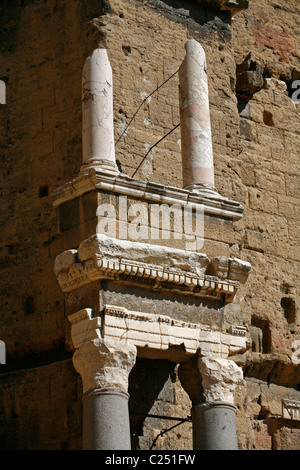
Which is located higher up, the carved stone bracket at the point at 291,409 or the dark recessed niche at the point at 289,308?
the dark recessed niche at the point at 289,308

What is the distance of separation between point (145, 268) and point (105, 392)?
4.55 ft

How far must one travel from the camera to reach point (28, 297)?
15.1 m

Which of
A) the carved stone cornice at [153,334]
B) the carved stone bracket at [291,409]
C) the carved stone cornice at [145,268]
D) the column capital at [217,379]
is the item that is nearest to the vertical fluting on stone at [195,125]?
the carved stone cornice at [145,268]

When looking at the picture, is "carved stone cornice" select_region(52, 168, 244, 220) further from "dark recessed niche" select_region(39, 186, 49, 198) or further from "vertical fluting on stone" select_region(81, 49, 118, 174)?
"dark recessed niche" select_region(39, 186, 49, 198)

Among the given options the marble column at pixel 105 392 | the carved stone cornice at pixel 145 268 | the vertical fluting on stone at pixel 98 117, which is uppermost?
the vertical fluting on stone at pixel 98 117

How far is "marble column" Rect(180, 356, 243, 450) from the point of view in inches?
505

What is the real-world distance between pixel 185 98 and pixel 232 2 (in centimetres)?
329

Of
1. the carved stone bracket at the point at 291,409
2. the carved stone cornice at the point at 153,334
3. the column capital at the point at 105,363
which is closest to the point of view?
the column capital at the point at 105,363

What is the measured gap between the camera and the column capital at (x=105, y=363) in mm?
12320

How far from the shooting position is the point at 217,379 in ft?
42.9

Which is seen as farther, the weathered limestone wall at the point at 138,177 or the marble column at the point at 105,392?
the weathered limestone wall at the point at 138,177

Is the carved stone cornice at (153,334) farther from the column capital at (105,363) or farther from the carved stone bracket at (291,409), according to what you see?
the carved stone bracket at (291,409)

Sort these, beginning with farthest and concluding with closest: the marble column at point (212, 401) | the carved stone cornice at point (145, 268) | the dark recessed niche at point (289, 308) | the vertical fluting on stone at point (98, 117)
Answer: the dark recessed niche at point (289, 308)
the vertical fluting on stone at point (98, 117)
the marble column at point (212, 401)
the carved stone cornice at point (145, 268)

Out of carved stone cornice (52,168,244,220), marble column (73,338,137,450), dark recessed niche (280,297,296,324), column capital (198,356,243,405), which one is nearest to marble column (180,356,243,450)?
column capital (198,356,243,405)
